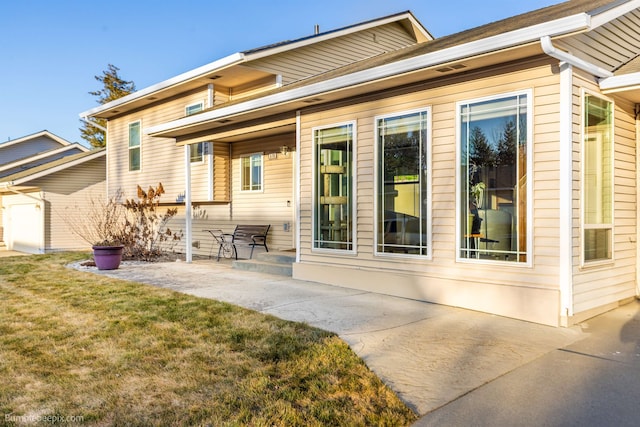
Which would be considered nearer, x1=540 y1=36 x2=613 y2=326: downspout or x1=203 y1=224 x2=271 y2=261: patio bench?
x1=540 y1=36 x2=613 y2=326: downspout

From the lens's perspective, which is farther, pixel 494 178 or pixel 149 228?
pixel 149 228

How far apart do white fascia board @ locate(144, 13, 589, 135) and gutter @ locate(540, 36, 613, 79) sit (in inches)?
4.2

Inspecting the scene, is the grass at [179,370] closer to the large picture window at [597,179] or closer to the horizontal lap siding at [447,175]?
the horizontal lap siding at [447,175]

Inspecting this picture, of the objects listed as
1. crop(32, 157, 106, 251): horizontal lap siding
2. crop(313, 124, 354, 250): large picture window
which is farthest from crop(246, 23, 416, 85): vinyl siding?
crop(32, 157, 106, 251): horizontal lap siding

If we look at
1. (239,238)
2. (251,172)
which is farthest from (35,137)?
(239,238)

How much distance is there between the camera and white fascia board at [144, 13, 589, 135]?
4.70m

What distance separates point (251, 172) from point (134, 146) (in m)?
4.94

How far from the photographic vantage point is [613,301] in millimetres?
5926

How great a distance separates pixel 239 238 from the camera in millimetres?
11469

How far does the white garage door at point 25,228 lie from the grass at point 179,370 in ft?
38.9

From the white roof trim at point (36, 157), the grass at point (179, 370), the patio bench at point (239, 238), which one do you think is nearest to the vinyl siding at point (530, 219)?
the grass at point (179, 370)

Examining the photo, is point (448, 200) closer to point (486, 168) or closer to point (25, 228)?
point (486, 168)

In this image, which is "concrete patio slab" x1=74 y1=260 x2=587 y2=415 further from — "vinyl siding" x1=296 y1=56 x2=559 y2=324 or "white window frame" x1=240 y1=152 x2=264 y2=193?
"white window frame" x1=240 y1=152 x2=264 y2=193

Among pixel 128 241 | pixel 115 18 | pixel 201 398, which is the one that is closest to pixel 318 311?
pixel 201 398
